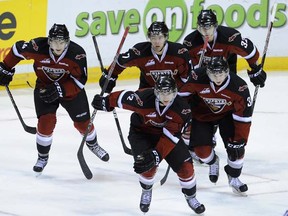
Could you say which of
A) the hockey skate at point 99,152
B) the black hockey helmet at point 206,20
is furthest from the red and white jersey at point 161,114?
the hockey skate at point 99,152

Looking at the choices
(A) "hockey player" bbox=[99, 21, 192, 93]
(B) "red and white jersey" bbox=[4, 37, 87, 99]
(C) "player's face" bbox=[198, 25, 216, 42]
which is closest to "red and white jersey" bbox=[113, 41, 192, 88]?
(A) "hockey player" bbox=[99, 21, 192, 93]

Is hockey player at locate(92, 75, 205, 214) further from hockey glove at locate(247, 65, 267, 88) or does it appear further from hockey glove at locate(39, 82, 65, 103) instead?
hockey glove at locate(247, 65, 267, 88)

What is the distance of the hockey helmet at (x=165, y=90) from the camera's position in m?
5.46

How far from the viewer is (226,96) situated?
6.00 meters

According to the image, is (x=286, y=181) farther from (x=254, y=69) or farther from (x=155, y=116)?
(x=155, y=116)

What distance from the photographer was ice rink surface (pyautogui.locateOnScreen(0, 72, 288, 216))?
19.4 feet

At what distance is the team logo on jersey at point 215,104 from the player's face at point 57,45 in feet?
3.61

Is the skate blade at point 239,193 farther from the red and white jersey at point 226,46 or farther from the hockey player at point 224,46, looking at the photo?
the red and white jersey at point 226,46

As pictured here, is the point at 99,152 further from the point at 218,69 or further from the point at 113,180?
the point at 218,69

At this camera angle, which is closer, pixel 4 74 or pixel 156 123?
pixel 156 123

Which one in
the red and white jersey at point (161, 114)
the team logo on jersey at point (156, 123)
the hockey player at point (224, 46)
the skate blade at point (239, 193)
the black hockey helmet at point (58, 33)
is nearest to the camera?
the red and white jersey at point (161, 114)

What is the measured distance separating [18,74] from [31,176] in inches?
143

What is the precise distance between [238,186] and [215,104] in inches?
23.1

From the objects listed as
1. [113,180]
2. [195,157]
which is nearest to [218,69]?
[113,180]
